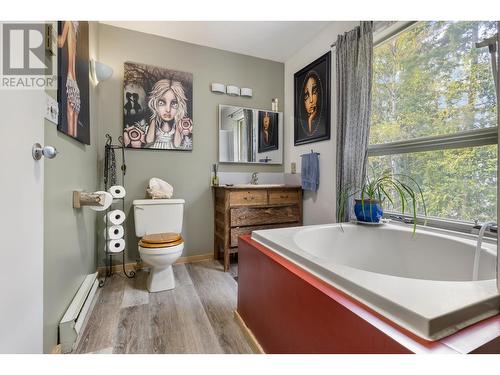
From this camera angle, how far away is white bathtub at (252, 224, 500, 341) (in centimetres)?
62

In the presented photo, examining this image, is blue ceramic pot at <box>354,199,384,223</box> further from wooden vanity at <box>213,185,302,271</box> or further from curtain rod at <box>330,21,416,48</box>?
curtain rod at <box>330,21,416,48</box>

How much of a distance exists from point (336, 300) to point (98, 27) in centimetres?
293

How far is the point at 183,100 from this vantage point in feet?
8.12

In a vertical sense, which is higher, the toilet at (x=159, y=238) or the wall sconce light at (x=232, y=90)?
the wall sconce light at (x=232, y=90)

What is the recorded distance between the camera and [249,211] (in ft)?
7.65

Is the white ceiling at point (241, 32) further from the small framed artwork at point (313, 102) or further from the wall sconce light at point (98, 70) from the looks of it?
the wall sconce light at point (98, 70)

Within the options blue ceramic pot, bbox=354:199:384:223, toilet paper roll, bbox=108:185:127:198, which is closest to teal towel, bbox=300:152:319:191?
blue ceramic pot, bbox=354:199:384:223

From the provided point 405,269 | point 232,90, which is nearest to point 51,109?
point 232,90

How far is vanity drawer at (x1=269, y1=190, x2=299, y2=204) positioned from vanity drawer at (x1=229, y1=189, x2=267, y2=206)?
0.09 meters

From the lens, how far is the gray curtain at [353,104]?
5.78 ft

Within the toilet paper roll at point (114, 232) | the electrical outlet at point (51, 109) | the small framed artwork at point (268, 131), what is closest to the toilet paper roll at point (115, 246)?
the toilet paper roll at point (114, 232)

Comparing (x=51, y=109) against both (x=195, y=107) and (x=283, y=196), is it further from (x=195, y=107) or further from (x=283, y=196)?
(x=283, y=196)

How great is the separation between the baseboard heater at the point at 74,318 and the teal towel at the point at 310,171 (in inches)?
82.2

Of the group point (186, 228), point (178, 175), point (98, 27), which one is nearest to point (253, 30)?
point (98, 27)
